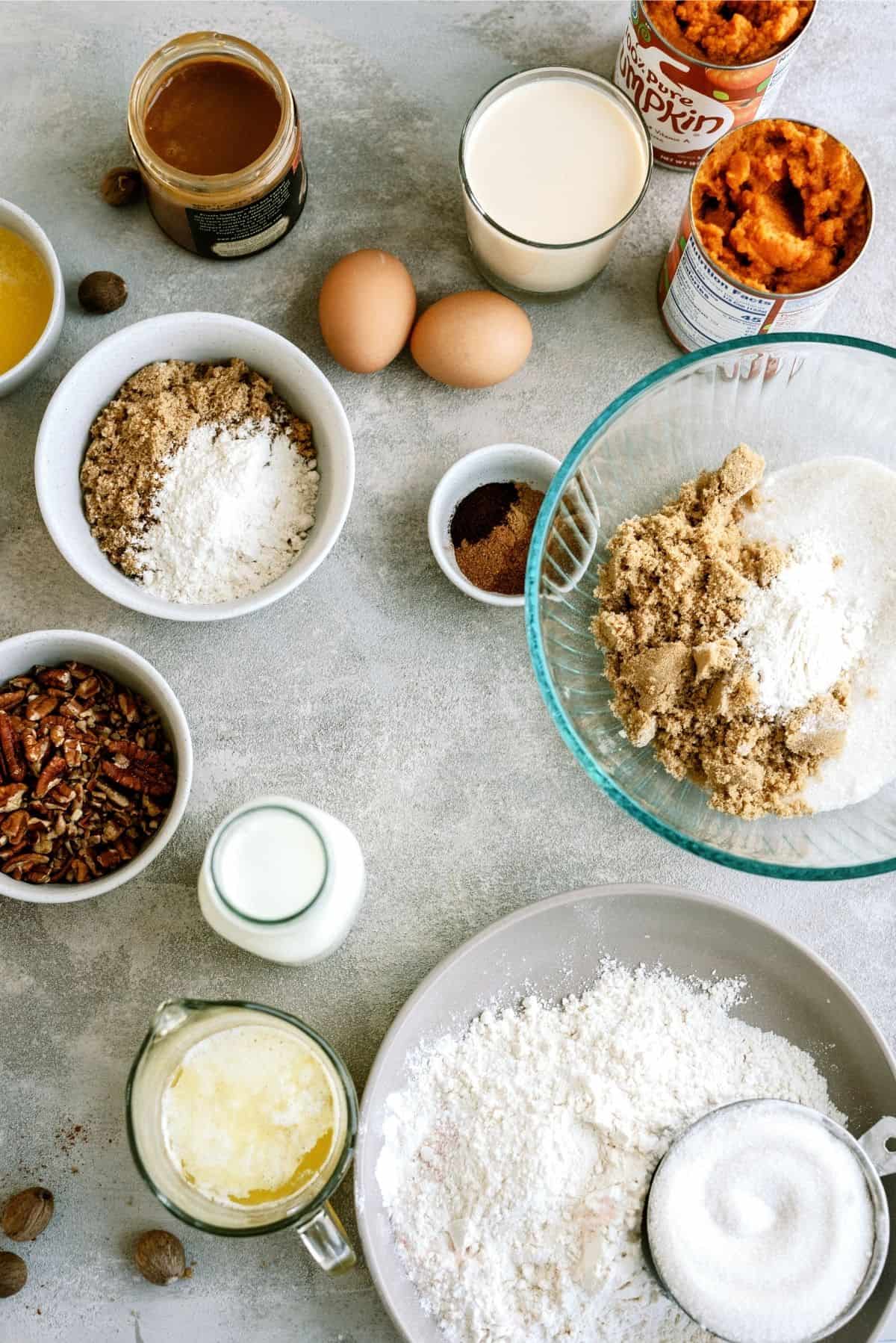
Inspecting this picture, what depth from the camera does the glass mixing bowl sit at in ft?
4.26

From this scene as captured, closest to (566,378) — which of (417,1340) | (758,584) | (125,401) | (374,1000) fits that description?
(758,584)

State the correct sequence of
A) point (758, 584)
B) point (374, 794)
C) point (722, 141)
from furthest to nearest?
point (374, 794), point (722, 141), point (758, 584)

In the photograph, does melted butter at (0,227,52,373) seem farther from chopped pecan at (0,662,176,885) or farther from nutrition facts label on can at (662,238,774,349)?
nutrition facts label on can at (662,238,774,349)

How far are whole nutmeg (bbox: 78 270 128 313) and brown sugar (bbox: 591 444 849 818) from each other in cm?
77

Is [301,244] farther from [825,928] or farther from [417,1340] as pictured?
[417,1340]

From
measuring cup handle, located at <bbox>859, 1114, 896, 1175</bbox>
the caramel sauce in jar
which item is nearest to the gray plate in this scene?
measuring cup handle, located at <bbox>859, 1114, 896, 1175</bbox>

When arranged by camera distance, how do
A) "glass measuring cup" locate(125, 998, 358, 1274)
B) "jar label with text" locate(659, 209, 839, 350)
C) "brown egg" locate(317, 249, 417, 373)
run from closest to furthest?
"glass measuring cup" locate(125, 998, 358, 1274) → "jar label with text" locate(659, 209, 839, 350) → "brown egg" locate(317, 249, 417, 373)

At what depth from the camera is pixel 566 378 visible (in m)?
1.56

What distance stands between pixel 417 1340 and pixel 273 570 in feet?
3.18

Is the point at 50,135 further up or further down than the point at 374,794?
further up

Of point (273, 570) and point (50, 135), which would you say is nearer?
point (273, 570)

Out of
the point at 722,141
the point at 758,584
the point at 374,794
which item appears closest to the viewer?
the point at 758,584

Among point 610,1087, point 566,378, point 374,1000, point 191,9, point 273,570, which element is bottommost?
point 374,1000

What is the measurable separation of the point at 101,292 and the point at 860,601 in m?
1.08
